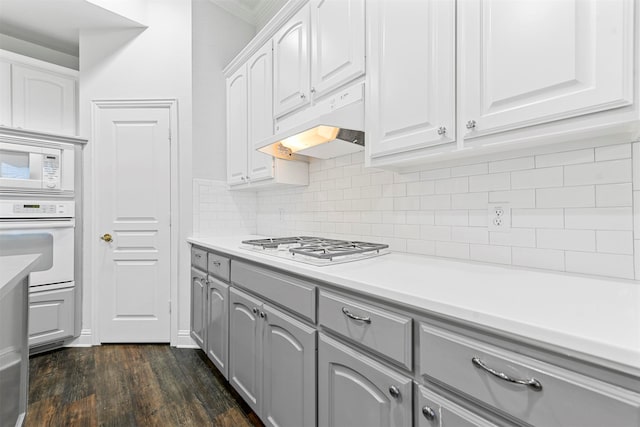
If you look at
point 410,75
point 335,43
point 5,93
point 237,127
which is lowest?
point 410,75

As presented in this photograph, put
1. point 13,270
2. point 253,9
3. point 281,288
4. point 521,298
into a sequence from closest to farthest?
point 521,298, point 13,270, point 281,288, point 253,9

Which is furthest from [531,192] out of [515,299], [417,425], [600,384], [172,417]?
[172,417]

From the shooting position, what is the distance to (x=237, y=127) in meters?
2.63

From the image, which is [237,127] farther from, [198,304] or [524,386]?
[524,386]

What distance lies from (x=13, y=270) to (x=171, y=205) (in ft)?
5.40

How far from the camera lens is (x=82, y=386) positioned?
6.66ft

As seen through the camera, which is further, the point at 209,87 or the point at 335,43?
the point at 209,87

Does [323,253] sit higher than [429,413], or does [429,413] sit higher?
[323,253]

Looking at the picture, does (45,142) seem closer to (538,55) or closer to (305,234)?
(305,234)

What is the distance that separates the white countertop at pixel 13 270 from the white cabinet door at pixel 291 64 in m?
1.55

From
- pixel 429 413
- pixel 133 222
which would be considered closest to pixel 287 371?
pixel 429 413

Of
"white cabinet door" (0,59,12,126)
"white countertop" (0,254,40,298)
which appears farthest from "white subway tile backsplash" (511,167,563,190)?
"white cabinet door" (0,59,12,126)

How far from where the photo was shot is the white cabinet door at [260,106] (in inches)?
86.4

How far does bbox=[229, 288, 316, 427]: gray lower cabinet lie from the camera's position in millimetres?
1204
